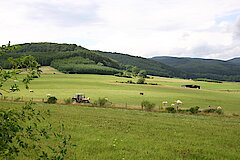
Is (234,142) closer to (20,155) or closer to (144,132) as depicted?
(144,132)

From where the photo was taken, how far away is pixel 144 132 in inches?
711

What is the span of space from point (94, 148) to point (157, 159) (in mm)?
3357

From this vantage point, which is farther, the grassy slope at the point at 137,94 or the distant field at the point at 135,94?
the grassy slope at the point at 137,94

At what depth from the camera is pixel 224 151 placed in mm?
13414

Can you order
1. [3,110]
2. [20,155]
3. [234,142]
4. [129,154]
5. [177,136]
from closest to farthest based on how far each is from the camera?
[3,110] < [20,155] < [129,154] < [234,142] < [177,136]

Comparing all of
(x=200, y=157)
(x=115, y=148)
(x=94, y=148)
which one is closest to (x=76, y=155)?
(x=94, y=148)

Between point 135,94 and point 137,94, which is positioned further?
point 137,94

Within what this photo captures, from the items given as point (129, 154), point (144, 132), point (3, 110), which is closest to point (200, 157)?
point (129, 154)

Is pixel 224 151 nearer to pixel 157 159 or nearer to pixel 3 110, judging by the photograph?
pixel 157 159

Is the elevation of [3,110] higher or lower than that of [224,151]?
higher

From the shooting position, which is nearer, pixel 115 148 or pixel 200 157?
pixel 200 157

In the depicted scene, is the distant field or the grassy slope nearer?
the distant field

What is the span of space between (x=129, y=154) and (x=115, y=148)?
3.50 ft

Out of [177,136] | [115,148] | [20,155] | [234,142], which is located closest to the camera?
[20,155]
